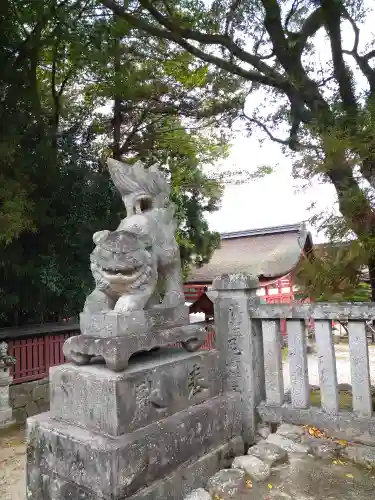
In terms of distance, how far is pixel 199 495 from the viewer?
2822 mm

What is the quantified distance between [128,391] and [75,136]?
771 cm

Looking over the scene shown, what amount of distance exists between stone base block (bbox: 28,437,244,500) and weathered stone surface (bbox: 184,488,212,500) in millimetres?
67

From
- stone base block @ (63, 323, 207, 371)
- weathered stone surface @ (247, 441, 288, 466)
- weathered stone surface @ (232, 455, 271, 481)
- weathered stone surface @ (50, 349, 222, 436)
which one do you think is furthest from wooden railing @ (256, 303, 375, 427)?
stone base block @ (63, 323, 207, 371)

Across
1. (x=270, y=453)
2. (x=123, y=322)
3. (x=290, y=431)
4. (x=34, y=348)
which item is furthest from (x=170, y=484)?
(x=34, y=348)

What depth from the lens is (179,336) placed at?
10.9ft

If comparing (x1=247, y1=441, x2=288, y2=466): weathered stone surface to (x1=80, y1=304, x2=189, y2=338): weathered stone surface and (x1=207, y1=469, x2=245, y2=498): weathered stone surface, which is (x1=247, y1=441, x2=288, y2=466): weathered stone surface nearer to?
(x1=207, y1=469, x2=245, y2=498): weathered stone surface

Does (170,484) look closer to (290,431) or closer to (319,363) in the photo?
(290,431)

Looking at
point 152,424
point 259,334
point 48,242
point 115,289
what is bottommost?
point 152,424

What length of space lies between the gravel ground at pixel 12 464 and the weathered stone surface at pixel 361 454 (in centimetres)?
322

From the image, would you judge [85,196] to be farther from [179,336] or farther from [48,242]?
[179,336]

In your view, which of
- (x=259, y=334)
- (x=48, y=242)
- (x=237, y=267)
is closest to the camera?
(x=259, y=334)

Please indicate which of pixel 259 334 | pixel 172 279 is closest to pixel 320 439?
pixel 259 334

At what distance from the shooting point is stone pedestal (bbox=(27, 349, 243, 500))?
2535mm

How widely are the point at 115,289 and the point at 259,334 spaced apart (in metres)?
1.73
